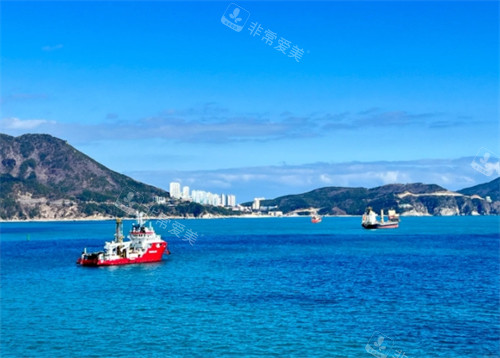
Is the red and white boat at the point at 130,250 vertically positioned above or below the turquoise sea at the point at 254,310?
above

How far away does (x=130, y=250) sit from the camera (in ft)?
355

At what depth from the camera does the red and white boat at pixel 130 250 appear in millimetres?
104500

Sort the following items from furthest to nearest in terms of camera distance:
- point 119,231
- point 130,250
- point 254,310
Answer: point 130,250, point 119,231, point 254,310

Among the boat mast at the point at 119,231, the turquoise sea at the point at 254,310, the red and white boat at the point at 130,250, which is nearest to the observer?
the turquoise sea at the point at 254,310

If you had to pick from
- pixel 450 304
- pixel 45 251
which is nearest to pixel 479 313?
pixel 450 304

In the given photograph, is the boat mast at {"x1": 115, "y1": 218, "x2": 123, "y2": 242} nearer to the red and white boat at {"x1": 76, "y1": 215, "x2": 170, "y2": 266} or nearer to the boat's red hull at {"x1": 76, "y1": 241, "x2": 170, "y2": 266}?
the red and white boat at {"x1": 76, "y1": 215, "x2": 170, "y2": 266}

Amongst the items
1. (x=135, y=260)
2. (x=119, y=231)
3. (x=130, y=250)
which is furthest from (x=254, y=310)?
(x=130, y=250)

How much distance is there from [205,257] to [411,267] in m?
45.7

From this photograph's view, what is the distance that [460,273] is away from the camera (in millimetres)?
88688

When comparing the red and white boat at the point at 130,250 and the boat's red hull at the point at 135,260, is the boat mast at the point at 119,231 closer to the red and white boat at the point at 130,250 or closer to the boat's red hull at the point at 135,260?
the red and white boat at the point at 130,250

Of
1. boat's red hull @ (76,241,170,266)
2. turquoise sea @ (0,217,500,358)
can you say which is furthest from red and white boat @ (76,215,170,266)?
turquoise sea @ (0,217,500,358)

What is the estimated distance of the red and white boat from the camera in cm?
10450

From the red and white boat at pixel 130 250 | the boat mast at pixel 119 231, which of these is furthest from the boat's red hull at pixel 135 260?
the boat mast at pixel 119 231

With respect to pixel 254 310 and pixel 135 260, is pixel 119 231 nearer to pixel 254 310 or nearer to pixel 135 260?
pixel 135 260
